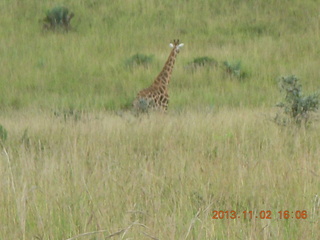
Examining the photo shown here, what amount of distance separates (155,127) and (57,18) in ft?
49.7

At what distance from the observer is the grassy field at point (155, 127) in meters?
4.08

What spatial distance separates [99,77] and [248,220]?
14.7 metres

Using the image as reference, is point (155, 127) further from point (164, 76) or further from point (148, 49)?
point (148, 49)

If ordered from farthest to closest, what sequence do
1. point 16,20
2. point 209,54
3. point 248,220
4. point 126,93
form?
point 16,20 → point 209,54 → point 126,93 → point 248,220

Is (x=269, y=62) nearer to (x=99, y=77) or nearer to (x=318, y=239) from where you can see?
(x=99, y=77)

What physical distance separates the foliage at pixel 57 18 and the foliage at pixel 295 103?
14721 mm

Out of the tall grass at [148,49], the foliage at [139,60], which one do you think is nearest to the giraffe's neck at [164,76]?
the tall grass at [148,49]

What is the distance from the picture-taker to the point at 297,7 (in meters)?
25.0

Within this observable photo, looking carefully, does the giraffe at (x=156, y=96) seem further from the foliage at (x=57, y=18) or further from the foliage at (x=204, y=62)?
the foliage at (x=57, y=18)

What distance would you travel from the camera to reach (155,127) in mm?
8734

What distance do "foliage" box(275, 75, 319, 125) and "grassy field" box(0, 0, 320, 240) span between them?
275mm

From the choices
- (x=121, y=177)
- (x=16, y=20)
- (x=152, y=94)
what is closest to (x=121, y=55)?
(x=16, y=20)

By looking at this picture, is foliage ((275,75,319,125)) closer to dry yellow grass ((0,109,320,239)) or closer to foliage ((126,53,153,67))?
dry yellow grass ((0,109,320,239))
